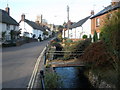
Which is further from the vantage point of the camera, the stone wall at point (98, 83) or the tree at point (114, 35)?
the tree at point (114, 35)

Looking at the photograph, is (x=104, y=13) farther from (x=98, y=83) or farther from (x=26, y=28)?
(x=26, y=28)

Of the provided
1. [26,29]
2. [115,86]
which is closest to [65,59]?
[115,86]

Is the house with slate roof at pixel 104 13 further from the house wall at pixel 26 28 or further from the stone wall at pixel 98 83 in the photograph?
the house wall at pixel 26 28

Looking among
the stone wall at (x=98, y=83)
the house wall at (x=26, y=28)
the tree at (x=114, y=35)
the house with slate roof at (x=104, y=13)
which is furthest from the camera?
the house wall at (x=26, y=28)

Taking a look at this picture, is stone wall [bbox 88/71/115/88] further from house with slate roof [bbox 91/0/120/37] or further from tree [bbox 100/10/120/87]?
house with slate roof [bbox 91/0/120/37]

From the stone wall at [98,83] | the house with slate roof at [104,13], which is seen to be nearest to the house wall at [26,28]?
the house with slate roof at [104,13]

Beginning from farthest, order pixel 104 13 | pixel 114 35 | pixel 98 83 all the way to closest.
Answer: pixel 104 13 → pixel 98 83 → pixel 114 35

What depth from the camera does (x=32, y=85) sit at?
317 inches

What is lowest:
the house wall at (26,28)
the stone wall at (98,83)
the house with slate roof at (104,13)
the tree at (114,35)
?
the stone wall at (98,83)

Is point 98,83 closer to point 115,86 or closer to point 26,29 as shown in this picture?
point 115,86

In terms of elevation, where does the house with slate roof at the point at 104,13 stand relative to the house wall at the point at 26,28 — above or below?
below

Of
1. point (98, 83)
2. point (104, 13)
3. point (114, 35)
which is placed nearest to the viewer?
point (114, 35)

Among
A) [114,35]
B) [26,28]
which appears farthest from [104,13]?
[26,28]

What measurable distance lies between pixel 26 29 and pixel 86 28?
85.0 ft
